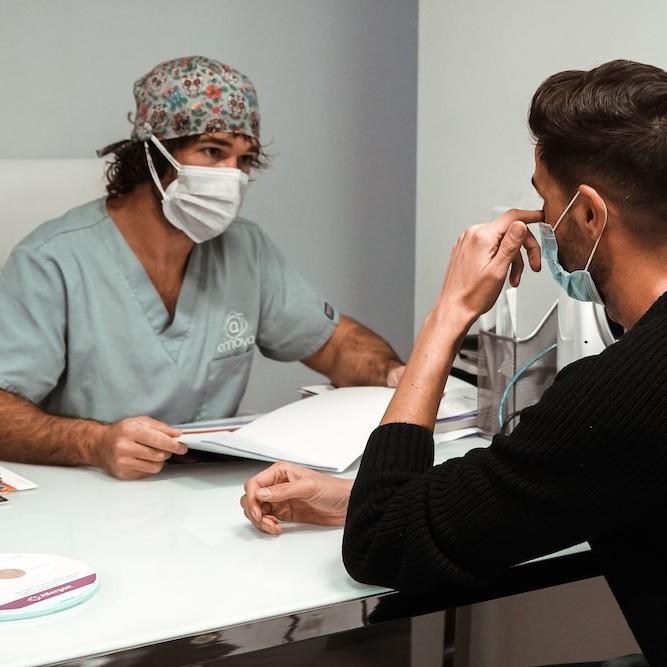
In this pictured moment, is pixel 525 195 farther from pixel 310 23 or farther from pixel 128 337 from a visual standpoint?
pixel 310 23

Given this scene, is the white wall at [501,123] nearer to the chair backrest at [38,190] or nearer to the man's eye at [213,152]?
the man's eye at [213,152]

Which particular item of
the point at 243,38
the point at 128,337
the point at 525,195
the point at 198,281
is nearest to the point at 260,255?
the point at 198,281

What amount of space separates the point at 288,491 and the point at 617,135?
53 centimetres

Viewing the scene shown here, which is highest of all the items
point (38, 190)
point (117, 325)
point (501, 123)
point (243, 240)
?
point (501, 123)

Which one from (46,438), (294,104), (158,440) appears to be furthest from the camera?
(294,104)

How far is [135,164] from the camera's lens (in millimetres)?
1870

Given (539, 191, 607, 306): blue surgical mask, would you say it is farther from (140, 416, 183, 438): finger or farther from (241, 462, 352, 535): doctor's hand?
(140, 416, 183, 438): finger

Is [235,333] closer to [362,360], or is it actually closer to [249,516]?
[362,360]

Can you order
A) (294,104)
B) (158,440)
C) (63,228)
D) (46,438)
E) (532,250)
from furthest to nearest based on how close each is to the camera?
(294,104), (63,228), (46,438), (158,440), (532,250)

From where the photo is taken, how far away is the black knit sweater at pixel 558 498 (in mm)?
899

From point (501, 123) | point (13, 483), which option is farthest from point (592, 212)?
point (501, 123)

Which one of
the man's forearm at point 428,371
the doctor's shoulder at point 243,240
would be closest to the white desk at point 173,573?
the man's forearm at point 428,371

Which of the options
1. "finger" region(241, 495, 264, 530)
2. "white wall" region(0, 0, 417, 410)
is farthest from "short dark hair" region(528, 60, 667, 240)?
"white wall" region(0, 0, 417, 410)

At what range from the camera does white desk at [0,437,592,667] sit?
949 mm
